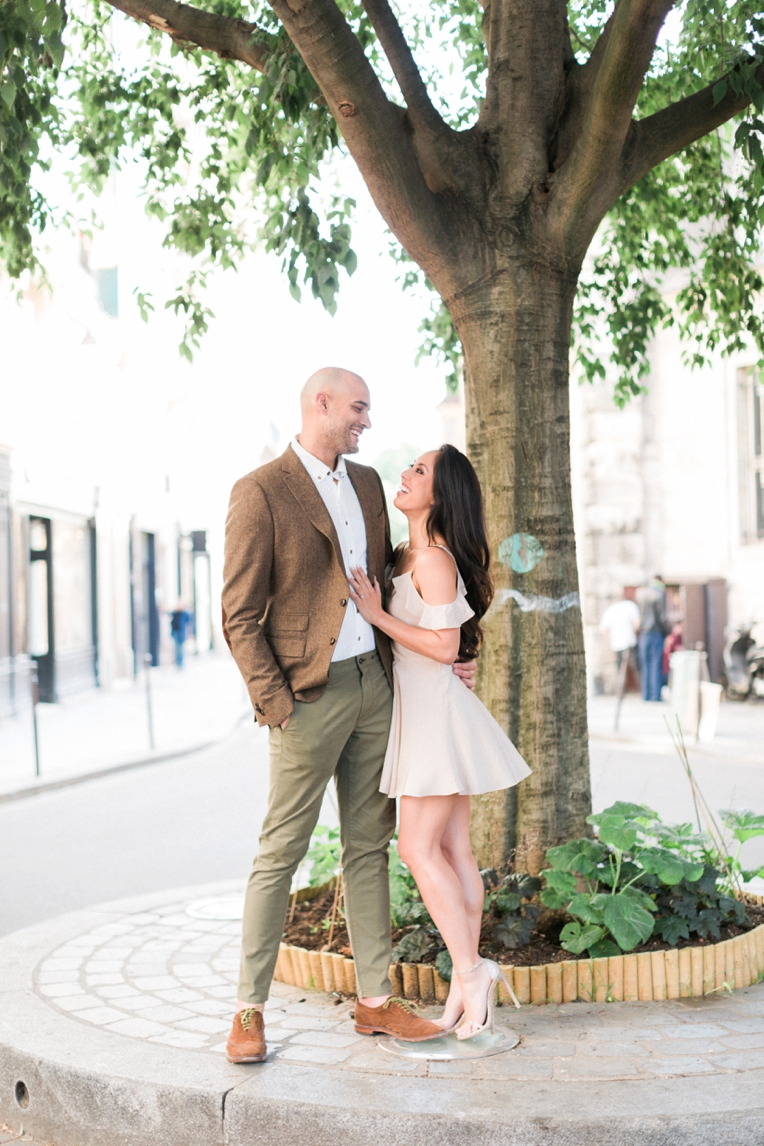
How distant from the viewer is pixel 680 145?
488cm

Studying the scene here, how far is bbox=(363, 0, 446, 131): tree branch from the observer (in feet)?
15.2

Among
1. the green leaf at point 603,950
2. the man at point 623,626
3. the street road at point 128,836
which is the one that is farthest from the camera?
the man at point 623,626

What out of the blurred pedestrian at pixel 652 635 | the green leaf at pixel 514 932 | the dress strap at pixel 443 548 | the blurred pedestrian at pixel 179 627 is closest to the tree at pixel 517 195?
the green leaf at pixel 514 932

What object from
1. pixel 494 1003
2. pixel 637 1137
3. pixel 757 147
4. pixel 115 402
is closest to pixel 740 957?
pixel 494 1003

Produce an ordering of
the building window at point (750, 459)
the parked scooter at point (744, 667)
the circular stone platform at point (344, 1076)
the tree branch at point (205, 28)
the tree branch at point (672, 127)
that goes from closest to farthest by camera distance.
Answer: the circular stone platform at point (344, 1076), the tree branch at point (672, 127), the tree branch at point (205, 28), the parked scooter at point (744, 667), the building window at point (750, 459)

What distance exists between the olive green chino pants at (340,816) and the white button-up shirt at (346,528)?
0.05 metres

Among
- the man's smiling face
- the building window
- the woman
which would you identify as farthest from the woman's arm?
the building window

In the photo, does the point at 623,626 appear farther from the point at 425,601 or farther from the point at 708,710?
the point at 425,601

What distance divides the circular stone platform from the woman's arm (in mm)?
1210

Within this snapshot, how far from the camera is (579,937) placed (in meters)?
4.09

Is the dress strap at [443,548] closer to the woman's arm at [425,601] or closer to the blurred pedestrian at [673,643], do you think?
the woman's arm at [425,601]

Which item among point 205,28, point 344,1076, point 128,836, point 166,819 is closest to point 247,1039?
point 344,1076

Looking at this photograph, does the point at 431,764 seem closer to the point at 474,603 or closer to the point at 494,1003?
the point at 474,603

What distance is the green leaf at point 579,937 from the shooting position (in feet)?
13.3
